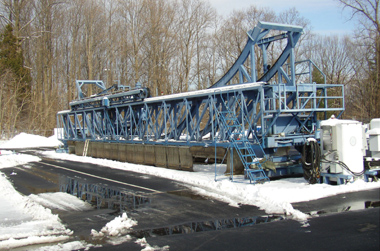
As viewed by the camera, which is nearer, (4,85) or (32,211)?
(32,211)

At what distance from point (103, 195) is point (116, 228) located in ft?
14.5

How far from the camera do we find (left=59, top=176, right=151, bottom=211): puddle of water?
10.8m

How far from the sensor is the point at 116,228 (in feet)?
26.7

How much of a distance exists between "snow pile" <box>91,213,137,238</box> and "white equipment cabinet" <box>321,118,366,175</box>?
6.97 meters

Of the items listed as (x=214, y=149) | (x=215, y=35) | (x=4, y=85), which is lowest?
(x=214, y=149)

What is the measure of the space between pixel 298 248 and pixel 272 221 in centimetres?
201

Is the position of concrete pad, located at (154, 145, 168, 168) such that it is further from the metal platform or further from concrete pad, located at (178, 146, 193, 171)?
concrete pad, located at (178, 146, 193, 171)

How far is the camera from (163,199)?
11438 mm

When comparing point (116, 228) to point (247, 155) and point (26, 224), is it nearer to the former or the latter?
point (26, 224)

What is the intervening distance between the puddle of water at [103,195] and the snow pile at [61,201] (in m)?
0.28

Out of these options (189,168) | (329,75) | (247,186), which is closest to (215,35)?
(329,75)

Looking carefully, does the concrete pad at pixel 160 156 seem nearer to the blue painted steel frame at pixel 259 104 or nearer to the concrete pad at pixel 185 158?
the blue painted steel frame at pixel 259 104

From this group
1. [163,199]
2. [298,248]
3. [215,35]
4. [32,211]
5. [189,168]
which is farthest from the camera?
[215,35]

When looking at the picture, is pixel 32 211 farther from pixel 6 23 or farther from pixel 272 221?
pixel 6 23
